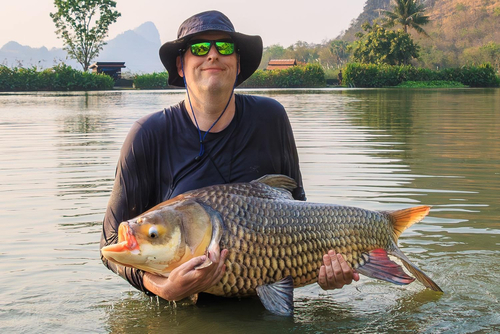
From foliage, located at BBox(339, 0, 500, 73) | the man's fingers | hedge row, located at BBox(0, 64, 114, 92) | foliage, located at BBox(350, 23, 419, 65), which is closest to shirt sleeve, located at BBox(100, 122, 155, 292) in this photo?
the man's fingers

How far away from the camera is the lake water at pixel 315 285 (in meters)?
3.96

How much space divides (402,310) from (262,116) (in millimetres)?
1458

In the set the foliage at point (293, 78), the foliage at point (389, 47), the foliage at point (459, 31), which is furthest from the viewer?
the foliage at point (459, 31)

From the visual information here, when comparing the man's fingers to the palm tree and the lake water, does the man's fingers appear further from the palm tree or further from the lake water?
the palm tree

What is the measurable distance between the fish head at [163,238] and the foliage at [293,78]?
57.6 metres

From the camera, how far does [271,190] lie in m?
3.58

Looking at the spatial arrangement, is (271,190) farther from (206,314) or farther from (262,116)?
(206,314)

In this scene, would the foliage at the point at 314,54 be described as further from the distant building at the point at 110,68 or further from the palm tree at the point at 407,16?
the distant building at the point at 110,68

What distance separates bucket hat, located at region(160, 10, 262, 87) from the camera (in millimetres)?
3762

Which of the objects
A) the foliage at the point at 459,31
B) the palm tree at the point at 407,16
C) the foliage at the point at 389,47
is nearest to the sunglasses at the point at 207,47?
the foliage at the point at 389,47

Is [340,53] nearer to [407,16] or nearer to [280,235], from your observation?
[407,16]

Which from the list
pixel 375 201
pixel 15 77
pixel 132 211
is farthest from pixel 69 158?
pixel 15 77

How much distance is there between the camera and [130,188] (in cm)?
386

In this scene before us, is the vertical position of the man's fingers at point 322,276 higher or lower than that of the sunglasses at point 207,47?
lower
